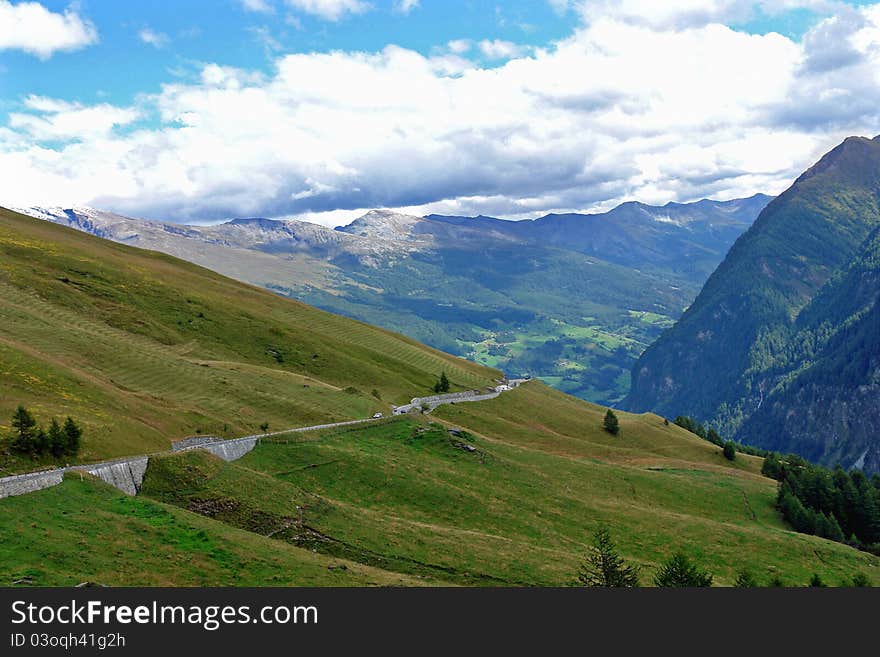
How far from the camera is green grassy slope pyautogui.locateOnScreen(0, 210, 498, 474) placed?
74.4 meters

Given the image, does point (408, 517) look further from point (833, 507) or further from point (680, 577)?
point (833, 507)

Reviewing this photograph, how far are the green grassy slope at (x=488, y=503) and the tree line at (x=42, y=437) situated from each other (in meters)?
8.23

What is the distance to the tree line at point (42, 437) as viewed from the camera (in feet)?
182

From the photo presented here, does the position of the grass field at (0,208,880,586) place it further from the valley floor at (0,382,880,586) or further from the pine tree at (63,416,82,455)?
the pine tree at (63,416,82,455)

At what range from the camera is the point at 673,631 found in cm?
3078

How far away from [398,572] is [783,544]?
52.1 metres

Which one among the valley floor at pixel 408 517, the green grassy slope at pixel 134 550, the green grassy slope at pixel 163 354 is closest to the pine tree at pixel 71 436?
the green grassy slope at pixel 163 354

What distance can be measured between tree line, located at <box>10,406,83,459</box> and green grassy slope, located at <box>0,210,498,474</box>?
193cm

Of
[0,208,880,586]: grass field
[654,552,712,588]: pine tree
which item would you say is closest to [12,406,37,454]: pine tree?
[0,208,880,586]: grass field

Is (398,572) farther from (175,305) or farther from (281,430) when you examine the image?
(175,305)

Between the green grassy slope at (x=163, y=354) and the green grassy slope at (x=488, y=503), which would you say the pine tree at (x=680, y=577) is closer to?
the green grassy slope at (x=488, y=503)

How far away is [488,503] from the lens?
7075 centimetres

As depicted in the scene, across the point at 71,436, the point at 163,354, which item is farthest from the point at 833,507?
the point at 163,354

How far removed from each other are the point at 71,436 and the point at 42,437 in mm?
2796
